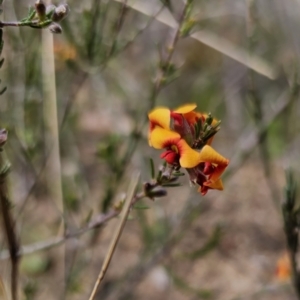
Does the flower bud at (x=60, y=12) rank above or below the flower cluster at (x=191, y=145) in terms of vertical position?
above

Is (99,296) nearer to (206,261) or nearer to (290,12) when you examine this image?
(206,261)

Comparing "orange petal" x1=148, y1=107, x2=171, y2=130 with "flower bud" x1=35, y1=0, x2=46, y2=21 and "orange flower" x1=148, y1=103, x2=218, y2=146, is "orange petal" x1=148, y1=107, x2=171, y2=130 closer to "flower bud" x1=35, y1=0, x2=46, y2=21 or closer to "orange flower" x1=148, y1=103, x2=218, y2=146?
"orange flower" x1=148, y1=103, x2=218, y2=146

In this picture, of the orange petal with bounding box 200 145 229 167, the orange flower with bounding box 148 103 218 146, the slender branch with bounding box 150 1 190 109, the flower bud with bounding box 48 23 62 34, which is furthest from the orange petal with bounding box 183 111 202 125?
the slender branch with bounding box 150 1 190 109

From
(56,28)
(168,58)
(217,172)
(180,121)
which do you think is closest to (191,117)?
(180,121)

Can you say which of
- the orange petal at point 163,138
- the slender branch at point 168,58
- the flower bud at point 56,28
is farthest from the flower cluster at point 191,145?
the slender branch at point 168,58

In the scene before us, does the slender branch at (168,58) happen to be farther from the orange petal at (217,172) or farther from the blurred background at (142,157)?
the orange petal at (217,172)

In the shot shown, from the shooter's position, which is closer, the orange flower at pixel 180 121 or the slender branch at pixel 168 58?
the orange flower at pixel 180 121

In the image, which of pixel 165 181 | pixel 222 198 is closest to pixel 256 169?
pixel 222 198
